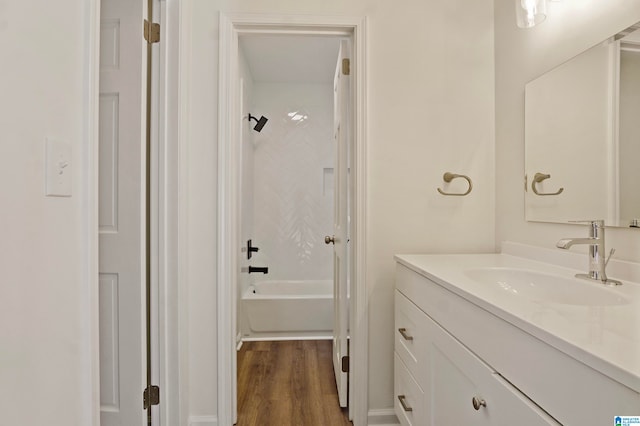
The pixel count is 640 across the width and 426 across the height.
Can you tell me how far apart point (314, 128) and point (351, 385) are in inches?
105

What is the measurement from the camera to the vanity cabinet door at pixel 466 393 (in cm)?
81

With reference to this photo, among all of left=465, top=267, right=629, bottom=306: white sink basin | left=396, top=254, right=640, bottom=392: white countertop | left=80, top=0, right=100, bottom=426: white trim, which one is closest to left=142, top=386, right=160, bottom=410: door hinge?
left=80, top=0, right=100, bottom=426: white trim

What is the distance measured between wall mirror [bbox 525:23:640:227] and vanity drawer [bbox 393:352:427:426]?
894mm

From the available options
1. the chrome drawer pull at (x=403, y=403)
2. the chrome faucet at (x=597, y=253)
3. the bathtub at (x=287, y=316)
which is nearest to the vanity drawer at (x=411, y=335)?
the chrome drawer pull at (x=403, y=403)

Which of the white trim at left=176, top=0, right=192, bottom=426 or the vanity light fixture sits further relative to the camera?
the white trim at left=176, top=0, right=192, bottom=426

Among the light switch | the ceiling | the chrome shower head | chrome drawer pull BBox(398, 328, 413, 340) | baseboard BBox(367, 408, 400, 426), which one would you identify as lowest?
baseboard BBox(367, 408, 400, 426)

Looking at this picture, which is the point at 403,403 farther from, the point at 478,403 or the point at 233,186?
the point at 233,186

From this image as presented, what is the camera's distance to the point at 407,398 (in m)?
1.62

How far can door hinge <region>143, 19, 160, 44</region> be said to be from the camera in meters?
1.60

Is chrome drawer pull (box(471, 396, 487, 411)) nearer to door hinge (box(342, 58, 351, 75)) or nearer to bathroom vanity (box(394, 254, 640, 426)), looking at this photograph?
bathroom vanity (box(394, 254, 640, 426))

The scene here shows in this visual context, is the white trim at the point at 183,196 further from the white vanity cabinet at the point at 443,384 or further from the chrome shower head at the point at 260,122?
the chrome shower head at the point at 260,122

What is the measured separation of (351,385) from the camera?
197cm

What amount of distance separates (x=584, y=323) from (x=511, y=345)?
6.2 inches

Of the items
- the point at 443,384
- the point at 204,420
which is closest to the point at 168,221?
the point at 204,420
